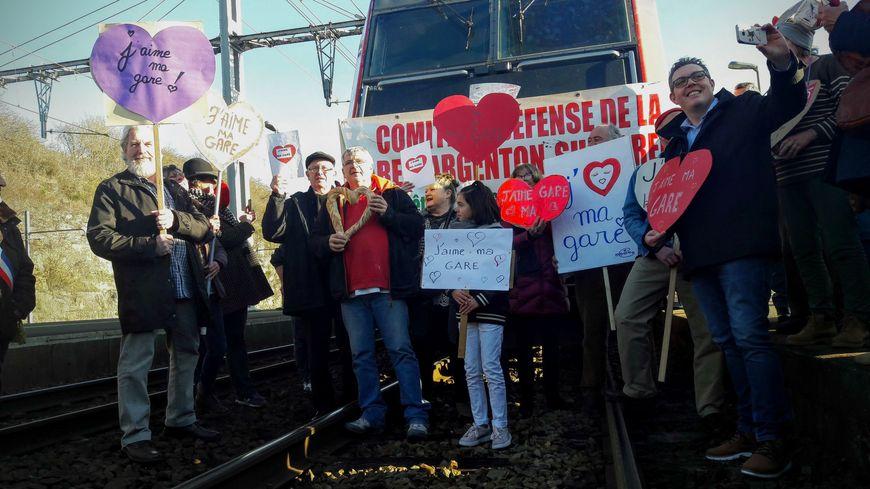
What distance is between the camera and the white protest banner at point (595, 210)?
5398mm

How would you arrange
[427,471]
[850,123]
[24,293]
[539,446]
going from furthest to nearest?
[24,293], [539,446], [427,471], [850,123]

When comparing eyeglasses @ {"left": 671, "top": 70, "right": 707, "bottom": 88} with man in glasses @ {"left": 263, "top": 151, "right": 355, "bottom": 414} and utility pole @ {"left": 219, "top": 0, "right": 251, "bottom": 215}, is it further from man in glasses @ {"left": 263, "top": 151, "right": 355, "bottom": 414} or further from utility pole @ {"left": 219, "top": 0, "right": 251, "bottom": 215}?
utility pole @ {"left": 219, "top": 0, "right": 251, "bottom": 215}

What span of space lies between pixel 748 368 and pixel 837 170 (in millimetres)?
1017

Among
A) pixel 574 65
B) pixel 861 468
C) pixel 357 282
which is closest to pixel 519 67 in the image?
pixel 574 65

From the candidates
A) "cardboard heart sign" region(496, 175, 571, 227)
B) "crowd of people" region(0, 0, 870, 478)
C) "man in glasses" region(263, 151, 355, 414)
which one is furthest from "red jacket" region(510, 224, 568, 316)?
"man in glasses" region(263, 151, 355, 414)

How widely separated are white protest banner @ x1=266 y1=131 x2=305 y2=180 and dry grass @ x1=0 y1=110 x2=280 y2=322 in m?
16.7

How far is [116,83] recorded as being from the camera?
4938mm

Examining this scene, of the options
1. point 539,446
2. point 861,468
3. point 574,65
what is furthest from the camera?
point 574,65

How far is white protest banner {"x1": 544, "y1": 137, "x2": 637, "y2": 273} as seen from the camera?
540 cm

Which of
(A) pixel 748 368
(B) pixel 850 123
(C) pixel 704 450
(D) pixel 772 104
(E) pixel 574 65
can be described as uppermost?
(E) pixel 574 65

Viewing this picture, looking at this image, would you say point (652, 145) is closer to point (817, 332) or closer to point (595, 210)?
point (595, 210)

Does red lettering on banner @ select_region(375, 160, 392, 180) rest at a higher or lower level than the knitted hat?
higher

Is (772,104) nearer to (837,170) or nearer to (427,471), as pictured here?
(837,170)

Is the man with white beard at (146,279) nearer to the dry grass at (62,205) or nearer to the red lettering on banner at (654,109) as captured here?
the red lettering on banner at (654,109)
